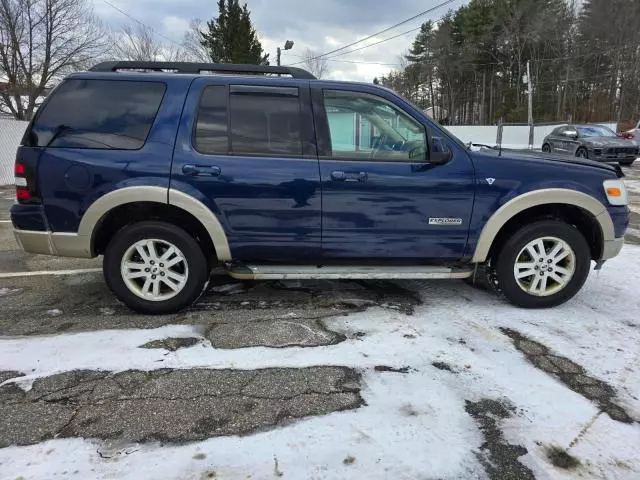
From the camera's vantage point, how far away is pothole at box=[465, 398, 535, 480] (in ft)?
7.21

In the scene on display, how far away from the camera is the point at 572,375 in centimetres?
306

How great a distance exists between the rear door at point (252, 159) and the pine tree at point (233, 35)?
29859mm

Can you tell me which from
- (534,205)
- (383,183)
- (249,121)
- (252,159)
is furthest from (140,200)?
(534,205)

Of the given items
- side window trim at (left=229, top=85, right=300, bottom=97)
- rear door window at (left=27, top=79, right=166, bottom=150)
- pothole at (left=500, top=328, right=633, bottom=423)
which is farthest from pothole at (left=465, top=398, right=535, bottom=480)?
rear door window at (left=27, top=79, right=166, bottom=150)

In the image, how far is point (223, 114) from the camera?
12.4 feet

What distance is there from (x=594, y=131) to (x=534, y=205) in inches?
649

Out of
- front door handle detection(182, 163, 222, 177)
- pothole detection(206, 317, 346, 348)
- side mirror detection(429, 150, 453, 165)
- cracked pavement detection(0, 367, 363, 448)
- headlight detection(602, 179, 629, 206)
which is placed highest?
side mirror detection(429, 150, 453, 165)

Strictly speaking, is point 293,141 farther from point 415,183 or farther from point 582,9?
point 582,9

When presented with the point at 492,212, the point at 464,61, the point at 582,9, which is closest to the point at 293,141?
the point at 492,212

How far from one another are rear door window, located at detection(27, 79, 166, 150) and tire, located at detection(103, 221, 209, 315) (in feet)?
2.27

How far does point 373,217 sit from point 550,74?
49.2 m

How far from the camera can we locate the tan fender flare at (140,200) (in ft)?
12.0

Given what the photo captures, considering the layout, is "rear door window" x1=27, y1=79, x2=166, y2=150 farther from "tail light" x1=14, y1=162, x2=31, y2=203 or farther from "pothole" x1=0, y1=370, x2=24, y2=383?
"pothole" x1=0, y1=370, x2=24, y2=383

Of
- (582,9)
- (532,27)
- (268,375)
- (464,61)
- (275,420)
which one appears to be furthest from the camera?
(464,61)
